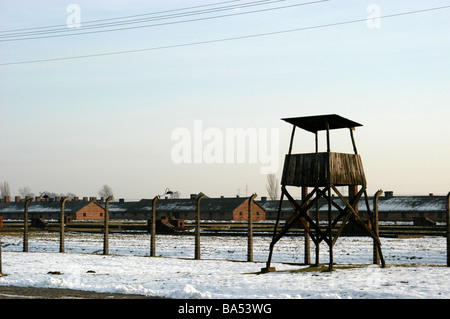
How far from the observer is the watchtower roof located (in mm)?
16688

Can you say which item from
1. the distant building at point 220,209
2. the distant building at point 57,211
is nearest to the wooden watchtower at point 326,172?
the distant building at point 220,209

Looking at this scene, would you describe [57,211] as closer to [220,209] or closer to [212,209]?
[212,209]

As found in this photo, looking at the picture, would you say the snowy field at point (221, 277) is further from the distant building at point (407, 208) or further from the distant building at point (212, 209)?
the distant building at point (212, 209)

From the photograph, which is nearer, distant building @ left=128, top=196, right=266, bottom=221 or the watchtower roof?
the watchtower roof

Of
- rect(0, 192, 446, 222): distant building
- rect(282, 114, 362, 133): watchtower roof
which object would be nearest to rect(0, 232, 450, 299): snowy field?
rect(282, 114, 362, 133): watchtower roof

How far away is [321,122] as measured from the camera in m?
17.4

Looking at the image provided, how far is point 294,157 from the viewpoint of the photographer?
17203 millimetres

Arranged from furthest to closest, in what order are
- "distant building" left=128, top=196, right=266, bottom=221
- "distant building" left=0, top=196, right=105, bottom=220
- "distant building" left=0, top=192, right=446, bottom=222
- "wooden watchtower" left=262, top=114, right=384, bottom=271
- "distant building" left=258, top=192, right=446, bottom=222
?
"distant building" left=0, top=196, right=105, bottom=220 → "distant building" left=128, top=196, right=266, bottom=221 → "distant building" left=0, top=192, right=446, bottom=222 → "distant building" left=258, top=192, right=446, bottom=222 → "wooden watchtower" left=262, top=114, right=384, bottom=271

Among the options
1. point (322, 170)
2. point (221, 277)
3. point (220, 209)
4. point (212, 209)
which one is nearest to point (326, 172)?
point (322, 170)

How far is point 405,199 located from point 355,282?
267 ft

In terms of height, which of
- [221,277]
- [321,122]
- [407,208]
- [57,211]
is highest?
[321,122]

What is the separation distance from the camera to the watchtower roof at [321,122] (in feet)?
54.7

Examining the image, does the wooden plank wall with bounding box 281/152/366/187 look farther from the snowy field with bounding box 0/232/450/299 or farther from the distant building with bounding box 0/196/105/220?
the distant building with bounding box 0/196/105/220

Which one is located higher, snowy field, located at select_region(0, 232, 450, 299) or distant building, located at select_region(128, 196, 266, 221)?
snowy field, located at select_region(0, 232, 450, 299)
